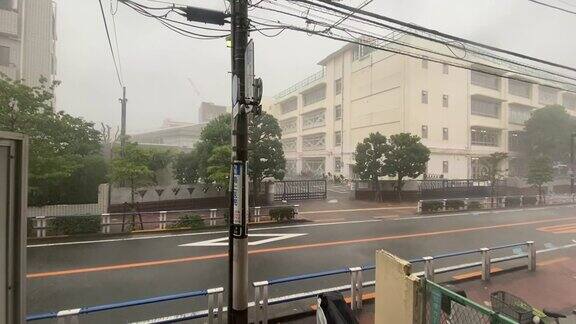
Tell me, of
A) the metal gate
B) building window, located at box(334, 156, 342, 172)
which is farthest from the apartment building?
the metal gate

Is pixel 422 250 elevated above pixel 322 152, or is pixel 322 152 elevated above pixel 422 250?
pixel 322 152

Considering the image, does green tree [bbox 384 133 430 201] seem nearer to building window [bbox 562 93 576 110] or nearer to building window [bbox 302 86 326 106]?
building window [bbox 302 86 326 106]

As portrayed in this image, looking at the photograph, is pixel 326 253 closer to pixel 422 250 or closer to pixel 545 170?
pixel 422 250

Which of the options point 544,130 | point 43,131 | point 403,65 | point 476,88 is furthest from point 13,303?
point 544,130

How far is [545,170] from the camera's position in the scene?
2845cm

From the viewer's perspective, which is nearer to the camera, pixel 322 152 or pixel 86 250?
pixel 86 250

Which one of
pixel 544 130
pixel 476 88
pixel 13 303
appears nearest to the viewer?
pixel 13 303

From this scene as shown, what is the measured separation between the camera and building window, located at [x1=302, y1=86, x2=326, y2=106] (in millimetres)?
48412

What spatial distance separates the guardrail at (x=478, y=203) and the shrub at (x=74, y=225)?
1880 cm

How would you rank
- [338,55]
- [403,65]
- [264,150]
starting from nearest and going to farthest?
[264,150], [403,65], [338,55]

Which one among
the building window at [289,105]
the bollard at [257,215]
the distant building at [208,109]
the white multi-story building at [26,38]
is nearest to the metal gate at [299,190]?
the bollard at [257,215]

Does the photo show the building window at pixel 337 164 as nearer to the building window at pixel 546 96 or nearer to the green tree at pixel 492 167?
the green tree at pixel 492 167

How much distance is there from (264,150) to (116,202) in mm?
9571

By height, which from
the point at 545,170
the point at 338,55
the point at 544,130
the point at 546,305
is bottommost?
the point at 546,305
